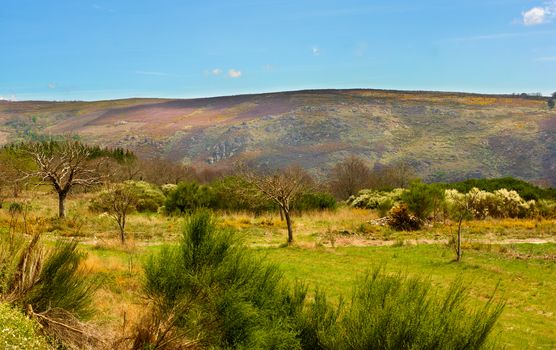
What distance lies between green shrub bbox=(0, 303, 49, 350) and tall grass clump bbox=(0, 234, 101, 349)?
100 centimetres

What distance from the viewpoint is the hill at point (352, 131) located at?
7919 cm

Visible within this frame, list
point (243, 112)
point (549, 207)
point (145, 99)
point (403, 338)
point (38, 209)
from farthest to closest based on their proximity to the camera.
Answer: point (145, 99), point (243, 112), point (549, 207), point (38, 209), point (403, 338)

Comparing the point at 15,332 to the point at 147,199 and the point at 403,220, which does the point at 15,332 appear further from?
the point at 147,199

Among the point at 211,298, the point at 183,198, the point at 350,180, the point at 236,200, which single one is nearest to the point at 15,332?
the point at 211,298

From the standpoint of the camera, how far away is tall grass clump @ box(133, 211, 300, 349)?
6.23 m

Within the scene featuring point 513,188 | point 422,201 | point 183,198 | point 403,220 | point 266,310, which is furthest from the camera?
point 513,188

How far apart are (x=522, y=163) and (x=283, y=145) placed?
40.4 m

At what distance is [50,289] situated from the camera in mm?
6617

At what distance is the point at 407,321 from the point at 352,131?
302 ft

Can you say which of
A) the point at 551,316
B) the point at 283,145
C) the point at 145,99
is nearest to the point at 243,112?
the point at 283,145

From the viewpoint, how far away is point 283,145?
9194cm

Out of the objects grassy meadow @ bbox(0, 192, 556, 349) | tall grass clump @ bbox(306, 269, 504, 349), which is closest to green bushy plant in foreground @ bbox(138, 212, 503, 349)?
tall grass clump @ bbox(306, 269, 504, 349)

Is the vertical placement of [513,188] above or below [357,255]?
above

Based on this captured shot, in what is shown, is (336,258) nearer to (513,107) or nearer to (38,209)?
(38,209)
